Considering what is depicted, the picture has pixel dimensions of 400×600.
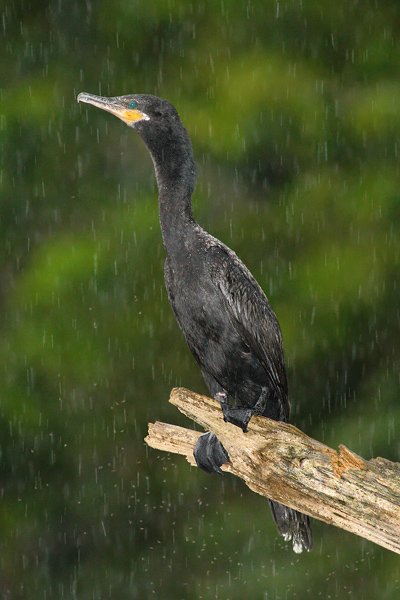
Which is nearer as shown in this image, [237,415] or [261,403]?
[237,415]

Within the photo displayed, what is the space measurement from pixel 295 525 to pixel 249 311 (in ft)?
3.99

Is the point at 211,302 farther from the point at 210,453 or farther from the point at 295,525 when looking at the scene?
the point at 295,525

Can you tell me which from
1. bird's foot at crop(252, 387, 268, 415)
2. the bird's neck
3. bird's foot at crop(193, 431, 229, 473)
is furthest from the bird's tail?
the bird's neck

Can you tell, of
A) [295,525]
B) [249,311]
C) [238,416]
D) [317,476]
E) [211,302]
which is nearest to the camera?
[317,476]

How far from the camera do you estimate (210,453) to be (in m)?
5.42

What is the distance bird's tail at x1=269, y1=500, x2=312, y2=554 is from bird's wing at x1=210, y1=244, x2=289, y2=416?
2.05 ft

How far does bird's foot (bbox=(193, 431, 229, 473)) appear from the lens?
539cm

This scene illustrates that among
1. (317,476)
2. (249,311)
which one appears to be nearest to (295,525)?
(317,476)

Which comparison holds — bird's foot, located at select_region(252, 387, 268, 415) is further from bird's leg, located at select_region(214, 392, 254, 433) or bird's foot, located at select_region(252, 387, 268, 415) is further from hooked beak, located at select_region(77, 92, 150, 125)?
hooked beak, located at select_region(77, 92, 150, 125)

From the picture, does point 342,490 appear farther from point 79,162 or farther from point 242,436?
point 79,162

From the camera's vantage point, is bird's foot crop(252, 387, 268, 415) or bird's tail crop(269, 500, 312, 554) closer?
bird's foot crop(252, 387, 268, 415)

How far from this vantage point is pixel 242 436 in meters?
5.07

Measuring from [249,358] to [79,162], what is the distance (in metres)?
5.08

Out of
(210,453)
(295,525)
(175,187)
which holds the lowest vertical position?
(295,525)
